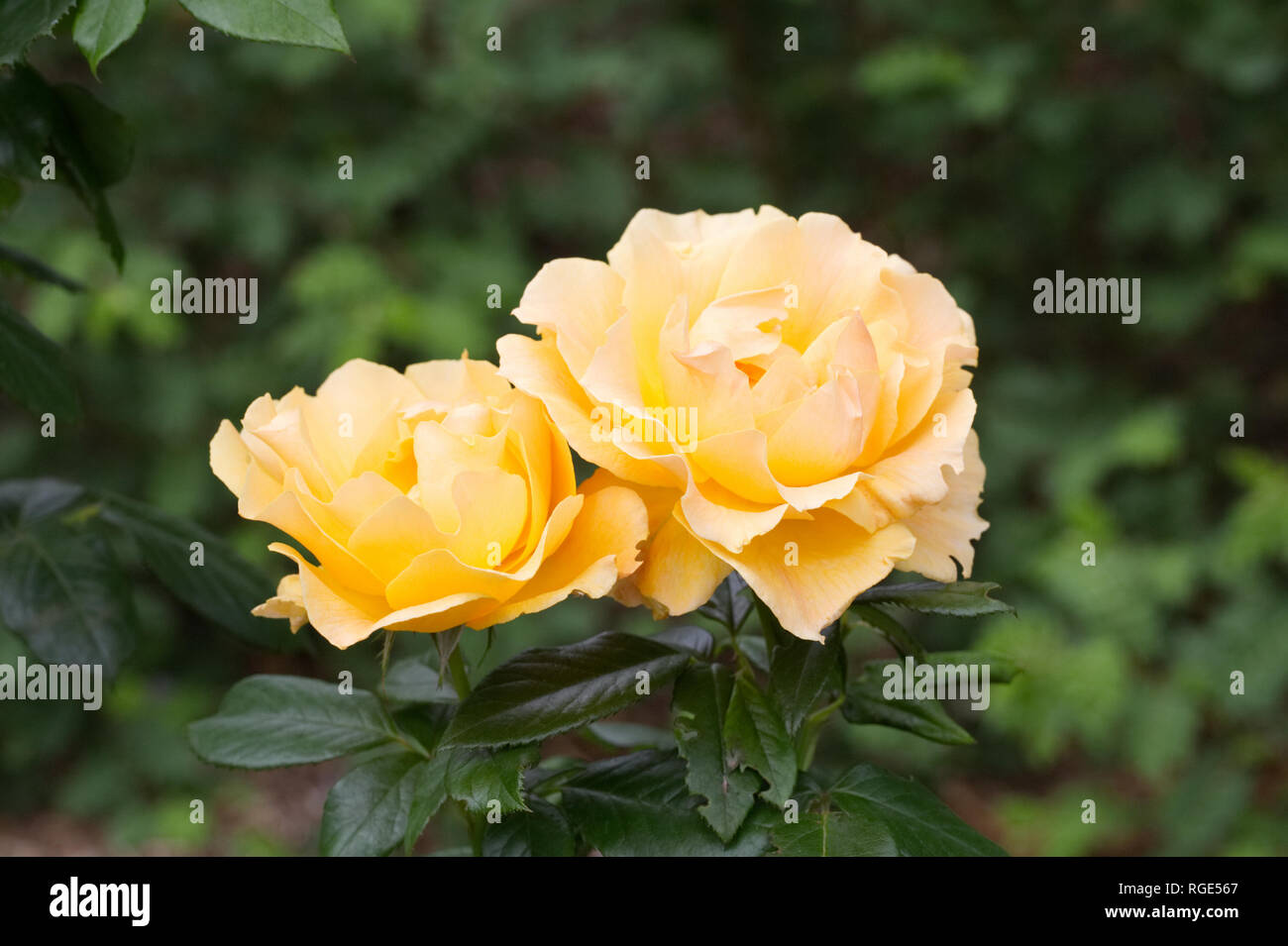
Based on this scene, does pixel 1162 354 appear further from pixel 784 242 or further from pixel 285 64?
pixel 784 242

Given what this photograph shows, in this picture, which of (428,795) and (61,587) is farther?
(61,587)

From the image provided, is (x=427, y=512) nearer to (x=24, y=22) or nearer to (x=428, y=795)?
(x=428, y=795)

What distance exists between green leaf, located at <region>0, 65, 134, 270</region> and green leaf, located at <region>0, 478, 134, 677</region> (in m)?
0.19

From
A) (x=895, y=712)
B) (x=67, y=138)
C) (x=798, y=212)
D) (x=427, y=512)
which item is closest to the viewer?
(x=427, y=512)

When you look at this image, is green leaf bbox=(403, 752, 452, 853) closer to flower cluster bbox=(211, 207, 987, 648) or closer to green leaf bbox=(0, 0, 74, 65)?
flower cluster bbox=(211, 207, 987, 648)

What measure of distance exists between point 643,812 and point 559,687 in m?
0.07

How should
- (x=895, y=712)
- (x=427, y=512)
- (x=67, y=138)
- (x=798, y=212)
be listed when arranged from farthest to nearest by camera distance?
(x=798, y=212), (x=67, y=138), (x=895, y=712), (x=427, y=512)

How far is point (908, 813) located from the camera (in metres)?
0.60

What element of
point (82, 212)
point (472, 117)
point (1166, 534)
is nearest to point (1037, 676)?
point (1166, 534)

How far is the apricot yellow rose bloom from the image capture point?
1.73ft

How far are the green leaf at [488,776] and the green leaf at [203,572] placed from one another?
26 cm

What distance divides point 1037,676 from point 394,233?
1.62 meters

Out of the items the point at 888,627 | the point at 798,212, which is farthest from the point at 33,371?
the point at 798,212

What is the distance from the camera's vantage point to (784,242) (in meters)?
0.60
